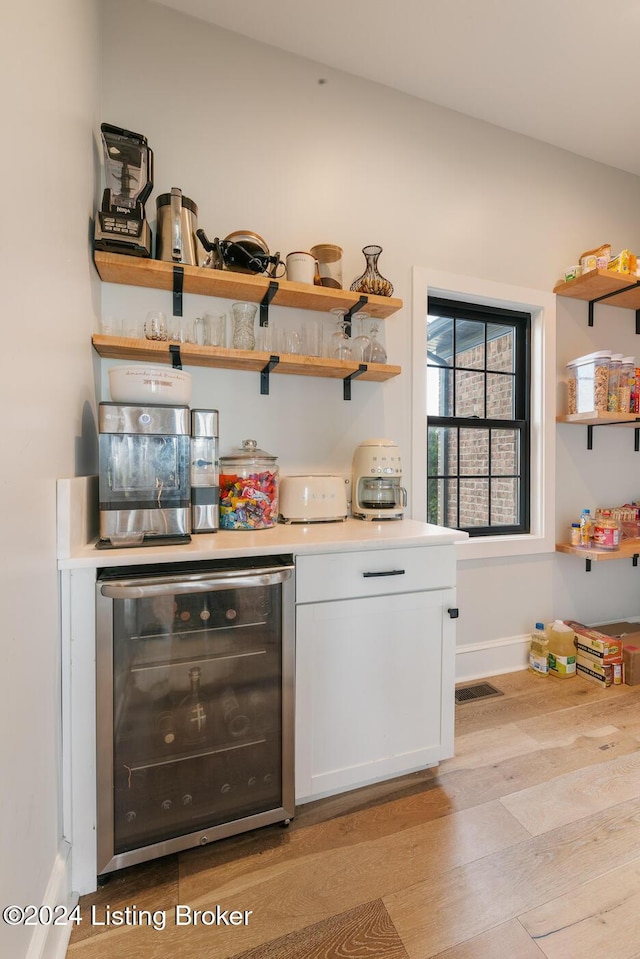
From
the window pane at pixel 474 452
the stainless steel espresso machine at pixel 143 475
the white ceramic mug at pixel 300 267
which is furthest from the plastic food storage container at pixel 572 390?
the stainless steel espresso machine at pixel 143 475

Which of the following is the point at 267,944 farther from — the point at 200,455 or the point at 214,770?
the point at 200,455

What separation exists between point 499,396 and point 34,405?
235 cm

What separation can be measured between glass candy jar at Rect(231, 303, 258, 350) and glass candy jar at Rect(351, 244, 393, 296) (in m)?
0.50

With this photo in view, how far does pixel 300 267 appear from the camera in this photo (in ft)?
5.97

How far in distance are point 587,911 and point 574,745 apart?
29.7 inches

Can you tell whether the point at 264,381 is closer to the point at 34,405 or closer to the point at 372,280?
the point at 372,280

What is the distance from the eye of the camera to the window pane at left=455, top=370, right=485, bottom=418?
2.45 meters

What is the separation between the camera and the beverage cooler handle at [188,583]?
114 centimetres

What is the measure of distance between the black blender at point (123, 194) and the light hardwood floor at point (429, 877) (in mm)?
1928

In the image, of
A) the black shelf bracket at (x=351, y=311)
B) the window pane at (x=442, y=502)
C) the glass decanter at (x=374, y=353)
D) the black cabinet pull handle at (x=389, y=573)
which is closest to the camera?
the black cabinet pull handle at (x=389, y=573)

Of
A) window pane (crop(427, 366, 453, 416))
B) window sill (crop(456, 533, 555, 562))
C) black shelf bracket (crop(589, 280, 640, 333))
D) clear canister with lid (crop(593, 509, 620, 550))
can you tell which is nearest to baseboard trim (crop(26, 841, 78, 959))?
window sill (crop(456, 533, 555, 562))

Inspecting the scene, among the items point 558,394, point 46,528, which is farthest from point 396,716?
point 558,394

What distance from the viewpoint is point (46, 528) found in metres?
1.02

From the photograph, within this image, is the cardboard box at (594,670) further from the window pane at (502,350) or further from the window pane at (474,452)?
the window pane at (502,350)
